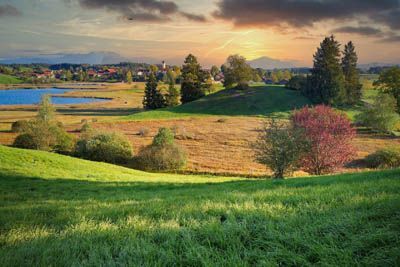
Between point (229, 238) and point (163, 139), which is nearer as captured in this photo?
point (229, 238)

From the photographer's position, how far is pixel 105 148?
48.0 m

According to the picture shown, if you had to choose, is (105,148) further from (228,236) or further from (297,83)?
(297,83)

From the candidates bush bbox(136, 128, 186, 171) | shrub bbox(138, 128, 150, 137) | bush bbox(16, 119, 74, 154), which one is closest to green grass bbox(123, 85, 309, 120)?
shrub bbox(138, 128, 150, 137)

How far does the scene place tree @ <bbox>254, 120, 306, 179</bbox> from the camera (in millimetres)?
29000

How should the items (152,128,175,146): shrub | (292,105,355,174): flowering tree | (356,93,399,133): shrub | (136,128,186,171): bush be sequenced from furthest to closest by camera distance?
(356,93,399,133): shrub
(152,128,175,146): shrub
(136,128,186,171): bush
(292,105,355,174): flowering tree

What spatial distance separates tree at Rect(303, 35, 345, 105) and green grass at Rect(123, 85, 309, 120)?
4673 mm

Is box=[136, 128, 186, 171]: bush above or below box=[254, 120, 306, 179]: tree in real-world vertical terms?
below

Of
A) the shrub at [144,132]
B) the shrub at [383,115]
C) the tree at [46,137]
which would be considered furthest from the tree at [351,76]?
the tree at [46,137]

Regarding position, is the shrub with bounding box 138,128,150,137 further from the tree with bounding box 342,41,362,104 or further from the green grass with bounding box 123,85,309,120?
the tree with bounding box 342,41,362,104

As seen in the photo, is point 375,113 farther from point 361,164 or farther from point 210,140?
point 210,140

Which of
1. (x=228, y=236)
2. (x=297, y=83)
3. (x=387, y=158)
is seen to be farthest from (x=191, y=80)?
(x=228, y=236)

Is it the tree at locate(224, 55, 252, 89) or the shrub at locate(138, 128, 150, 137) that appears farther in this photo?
the tree at locate(224, 55, 252, 89)

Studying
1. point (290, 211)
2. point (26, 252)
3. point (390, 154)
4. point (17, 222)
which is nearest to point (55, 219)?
point (17, 222)

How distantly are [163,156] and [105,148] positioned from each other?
9.81m
